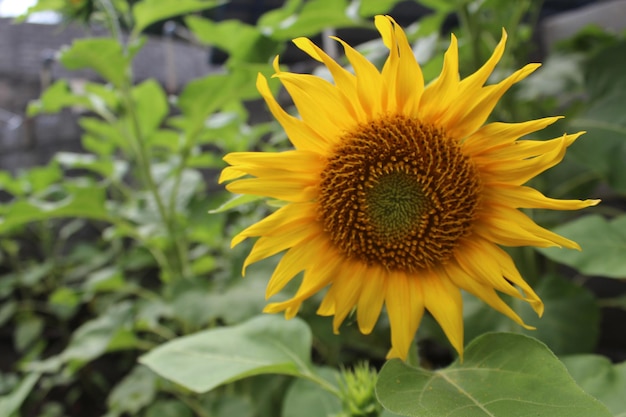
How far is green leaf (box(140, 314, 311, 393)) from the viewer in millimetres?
490

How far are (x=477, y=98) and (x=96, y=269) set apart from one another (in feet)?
5.70

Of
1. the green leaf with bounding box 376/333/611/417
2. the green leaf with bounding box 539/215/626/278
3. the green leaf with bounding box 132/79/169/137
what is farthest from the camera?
the green leaf with bounding box 132/79/169/137

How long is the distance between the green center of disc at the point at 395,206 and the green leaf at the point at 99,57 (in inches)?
21.6

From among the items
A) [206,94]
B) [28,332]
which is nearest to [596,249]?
[206,94]

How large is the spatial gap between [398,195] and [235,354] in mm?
254

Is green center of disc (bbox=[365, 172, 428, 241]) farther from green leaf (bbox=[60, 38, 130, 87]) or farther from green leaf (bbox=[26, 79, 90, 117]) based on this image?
green leaf (bbox=[26, 79, 90, 117])

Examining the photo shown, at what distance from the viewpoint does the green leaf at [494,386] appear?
1.07 feet

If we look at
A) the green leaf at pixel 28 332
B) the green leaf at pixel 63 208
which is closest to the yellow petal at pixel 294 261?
the green leaf at pixel 63 208

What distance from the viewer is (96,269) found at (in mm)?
1826

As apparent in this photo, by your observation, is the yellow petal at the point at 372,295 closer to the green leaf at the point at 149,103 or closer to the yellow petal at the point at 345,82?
the yellow petal at the point at 345,82

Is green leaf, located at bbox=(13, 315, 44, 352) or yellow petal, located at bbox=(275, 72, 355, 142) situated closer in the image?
yellow petal, located at bbox=(275, 72, 355, 142)

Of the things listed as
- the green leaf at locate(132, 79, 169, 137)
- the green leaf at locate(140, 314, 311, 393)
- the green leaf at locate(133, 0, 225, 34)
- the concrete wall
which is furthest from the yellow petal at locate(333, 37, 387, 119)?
the concrete wall

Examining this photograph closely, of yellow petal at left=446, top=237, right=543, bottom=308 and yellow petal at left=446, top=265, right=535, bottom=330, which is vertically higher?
yellow petal at left=446, top=237, right=543, bottom=308

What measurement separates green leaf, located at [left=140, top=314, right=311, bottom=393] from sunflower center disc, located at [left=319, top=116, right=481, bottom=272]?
15cm
